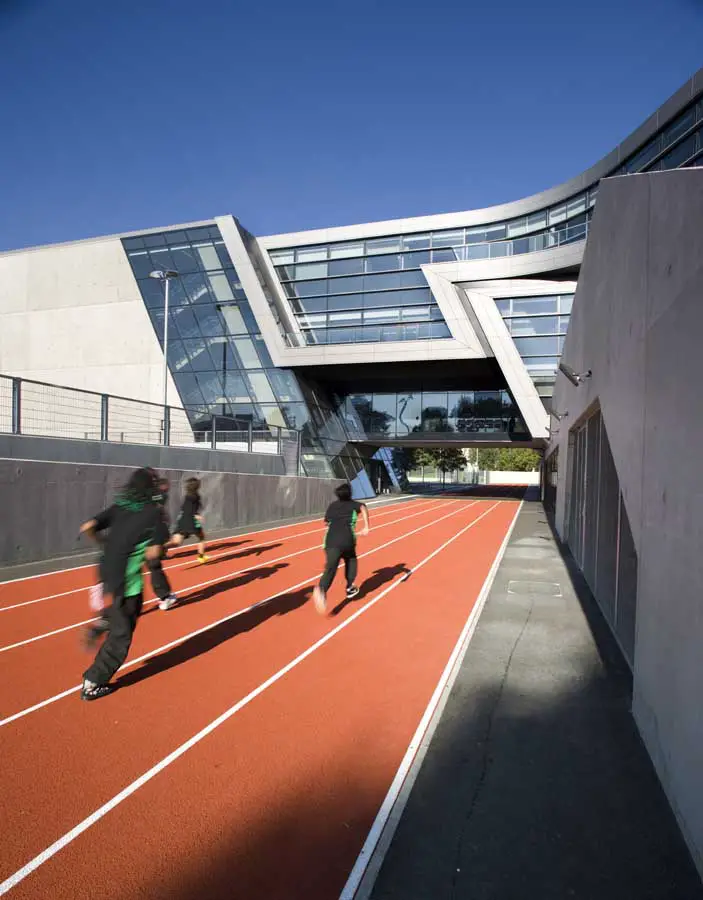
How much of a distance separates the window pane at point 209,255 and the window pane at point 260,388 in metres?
7.10

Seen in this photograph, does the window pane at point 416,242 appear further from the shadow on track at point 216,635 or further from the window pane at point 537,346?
the shadow on track at point 216,635

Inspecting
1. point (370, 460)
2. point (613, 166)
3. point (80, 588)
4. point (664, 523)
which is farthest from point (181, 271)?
point (664, 523)

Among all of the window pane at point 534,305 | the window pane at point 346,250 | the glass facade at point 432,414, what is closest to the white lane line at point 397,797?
the window pane at point 534,305

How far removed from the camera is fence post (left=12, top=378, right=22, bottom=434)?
12812mm

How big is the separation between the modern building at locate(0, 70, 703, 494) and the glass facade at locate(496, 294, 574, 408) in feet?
0.26

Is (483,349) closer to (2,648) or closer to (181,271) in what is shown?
(181,271)

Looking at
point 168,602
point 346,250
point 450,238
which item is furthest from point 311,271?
point 168,602

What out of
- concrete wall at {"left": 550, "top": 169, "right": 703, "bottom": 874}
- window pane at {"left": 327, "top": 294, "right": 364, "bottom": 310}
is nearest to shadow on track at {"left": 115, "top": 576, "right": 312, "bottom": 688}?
concrete wall at {"left": 550, "top": 169, "right": 703, "bottom": 874}

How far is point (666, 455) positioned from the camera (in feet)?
12.9

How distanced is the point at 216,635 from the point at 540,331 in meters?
29.4

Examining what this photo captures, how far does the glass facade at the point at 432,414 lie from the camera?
120ft

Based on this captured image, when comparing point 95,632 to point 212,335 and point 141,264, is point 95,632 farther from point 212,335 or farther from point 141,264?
point 141,264

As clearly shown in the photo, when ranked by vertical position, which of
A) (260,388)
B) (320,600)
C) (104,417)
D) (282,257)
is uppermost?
(282,257)

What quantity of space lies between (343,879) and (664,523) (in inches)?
115
